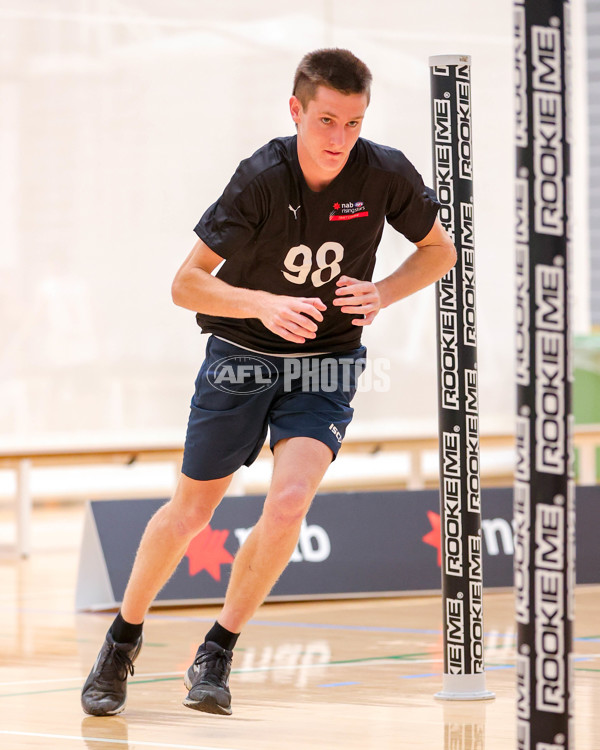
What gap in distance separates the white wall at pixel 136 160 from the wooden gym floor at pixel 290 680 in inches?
127

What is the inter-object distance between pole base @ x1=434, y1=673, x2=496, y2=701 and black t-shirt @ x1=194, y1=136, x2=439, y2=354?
1017mm

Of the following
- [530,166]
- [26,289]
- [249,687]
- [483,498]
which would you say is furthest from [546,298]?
[26,289]

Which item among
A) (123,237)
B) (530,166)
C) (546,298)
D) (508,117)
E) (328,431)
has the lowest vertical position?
(328,431)

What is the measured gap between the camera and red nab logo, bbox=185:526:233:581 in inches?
234

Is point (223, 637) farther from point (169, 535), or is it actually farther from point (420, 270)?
point (420, 270)

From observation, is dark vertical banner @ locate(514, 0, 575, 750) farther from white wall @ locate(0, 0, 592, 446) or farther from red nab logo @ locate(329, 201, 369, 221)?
white wall @ locate(0, 0, 592, 446)

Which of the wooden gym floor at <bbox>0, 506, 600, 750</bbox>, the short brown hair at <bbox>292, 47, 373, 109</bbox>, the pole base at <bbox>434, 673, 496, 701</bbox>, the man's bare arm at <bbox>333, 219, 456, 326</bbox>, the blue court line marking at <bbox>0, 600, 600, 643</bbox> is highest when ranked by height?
the short brown hair at <bbox>292, 47, 373, 109</bbox>

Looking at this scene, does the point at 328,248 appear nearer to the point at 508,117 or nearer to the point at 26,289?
the point at 26,289

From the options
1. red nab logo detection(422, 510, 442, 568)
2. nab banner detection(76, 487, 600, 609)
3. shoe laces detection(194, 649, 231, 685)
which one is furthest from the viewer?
red nab logo detection(422, 510, 442, 568)

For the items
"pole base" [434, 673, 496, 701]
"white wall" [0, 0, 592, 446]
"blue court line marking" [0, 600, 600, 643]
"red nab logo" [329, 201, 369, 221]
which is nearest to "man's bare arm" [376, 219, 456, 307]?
"red nab logo" [329, 201, 369, 221]

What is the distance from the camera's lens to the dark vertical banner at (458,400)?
12.3ft

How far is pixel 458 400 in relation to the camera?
377 cm

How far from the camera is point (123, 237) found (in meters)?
9.66

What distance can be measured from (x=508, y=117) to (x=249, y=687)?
7798mm
